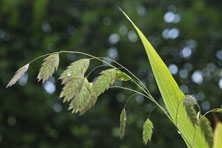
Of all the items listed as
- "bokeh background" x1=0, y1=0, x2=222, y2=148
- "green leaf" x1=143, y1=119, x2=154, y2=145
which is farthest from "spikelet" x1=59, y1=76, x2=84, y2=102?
"bokeh background" x1=0, y1=0, x2=222, y2=148

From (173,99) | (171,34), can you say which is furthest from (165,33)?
(173,99)

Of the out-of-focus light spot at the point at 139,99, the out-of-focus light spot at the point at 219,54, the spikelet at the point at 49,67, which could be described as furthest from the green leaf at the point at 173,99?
the out-of-focus light spot at the point at 219,54

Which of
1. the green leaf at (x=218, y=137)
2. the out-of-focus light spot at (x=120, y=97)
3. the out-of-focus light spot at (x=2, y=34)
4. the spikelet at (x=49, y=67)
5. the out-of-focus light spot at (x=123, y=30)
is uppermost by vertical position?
the out-of-focus light spot at (x=2, y=34)

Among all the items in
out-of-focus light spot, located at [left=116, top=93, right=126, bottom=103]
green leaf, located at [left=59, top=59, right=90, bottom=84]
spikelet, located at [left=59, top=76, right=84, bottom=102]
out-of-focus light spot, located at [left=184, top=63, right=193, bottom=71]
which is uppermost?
green leaf, located at [left=59, top=59, right=90, bottom=84]

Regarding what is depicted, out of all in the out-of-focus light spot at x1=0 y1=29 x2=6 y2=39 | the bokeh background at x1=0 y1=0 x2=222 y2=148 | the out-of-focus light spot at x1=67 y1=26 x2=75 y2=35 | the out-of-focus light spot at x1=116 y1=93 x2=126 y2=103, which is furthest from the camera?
the out-of-focus light spot at x1=67 y1=26 x2=75 y2=35

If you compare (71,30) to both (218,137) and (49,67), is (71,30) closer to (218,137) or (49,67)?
(49,67)

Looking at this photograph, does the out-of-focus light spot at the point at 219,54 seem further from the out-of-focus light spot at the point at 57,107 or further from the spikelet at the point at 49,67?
the spikelet at the point at 49,67

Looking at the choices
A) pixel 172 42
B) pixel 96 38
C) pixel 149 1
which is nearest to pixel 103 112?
pixel 96 38

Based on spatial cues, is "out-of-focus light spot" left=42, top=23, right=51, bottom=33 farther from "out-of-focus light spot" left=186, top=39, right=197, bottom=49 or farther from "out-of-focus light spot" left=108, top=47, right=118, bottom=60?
"out-of-focus light spot" left=186, top=39, right=197, bottom=49

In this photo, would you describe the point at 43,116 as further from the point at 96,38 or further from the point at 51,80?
the point at 96,38

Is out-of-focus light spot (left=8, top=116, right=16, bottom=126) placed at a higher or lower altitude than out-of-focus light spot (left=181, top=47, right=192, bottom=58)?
higher
